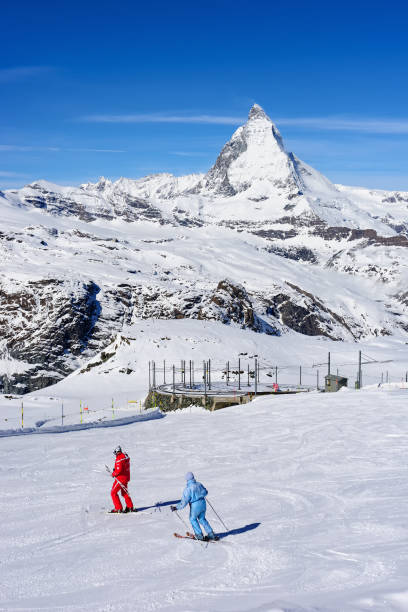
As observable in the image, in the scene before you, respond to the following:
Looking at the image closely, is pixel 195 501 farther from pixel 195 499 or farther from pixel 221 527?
pixel 221 527

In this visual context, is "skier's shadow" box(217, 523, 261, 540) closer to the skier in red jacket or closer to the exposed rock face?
the skier in red jacket

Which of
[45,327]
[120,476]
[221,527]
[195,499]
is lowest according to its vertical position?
[221,527]

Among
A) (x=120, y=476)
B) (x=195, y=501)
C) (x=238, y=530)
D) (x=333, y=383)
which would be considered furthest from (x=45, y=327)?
(x=195, y=501)

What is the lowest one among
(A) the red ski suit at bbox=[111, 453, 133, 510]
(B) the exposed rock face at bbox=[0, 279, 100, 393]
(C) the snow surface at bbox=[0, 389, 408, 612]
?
(C) the snow surface at bbox=[0, 389, 408, 612]

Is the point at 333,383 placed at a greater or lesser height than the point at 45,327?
lesser

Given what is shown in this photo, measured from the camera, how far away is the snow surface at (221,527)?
995 centimetres

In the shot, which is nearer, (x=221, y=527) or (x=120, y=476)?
(x=221, y=527)

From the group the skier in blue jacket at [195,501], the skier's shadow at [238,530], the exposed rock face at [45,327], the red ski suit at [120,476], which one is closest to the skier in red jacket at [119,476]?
the red ski suit at [120,476]

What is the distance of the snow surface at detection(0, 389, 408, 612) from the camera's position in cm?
995

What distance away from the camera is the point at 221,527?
47.5 feet

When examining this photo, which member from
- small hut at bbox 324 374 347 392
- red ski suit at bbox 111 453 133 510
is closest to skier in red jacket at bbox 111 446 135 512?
red ski suit at bbox 111 453 133 510

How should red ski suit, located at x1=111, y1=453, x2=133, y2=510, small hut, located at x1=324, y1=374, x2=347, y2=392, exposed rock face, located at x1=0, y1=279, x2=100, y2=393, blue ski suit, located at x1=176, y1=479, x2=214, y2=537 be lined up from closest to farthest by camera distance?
1. blue ski suit, located at x1=176, y1=479, x2=214, y2=537
2. red ski suit, located at x1=111, y1=453, x2=133, y2=510
3. small hut, located at x1=324, y1=374, x2=347, y2=392
4. exposed rock face, located at x1=0, y1=279, x2=100, y2=393

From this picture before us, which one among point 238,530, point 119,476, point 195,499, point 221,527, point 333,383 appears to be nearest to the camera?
point 195,499

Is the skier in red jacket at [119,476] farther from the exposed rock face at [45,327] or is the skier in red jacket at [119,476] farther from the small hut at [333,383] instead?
the exposed rock face at [45,327]
